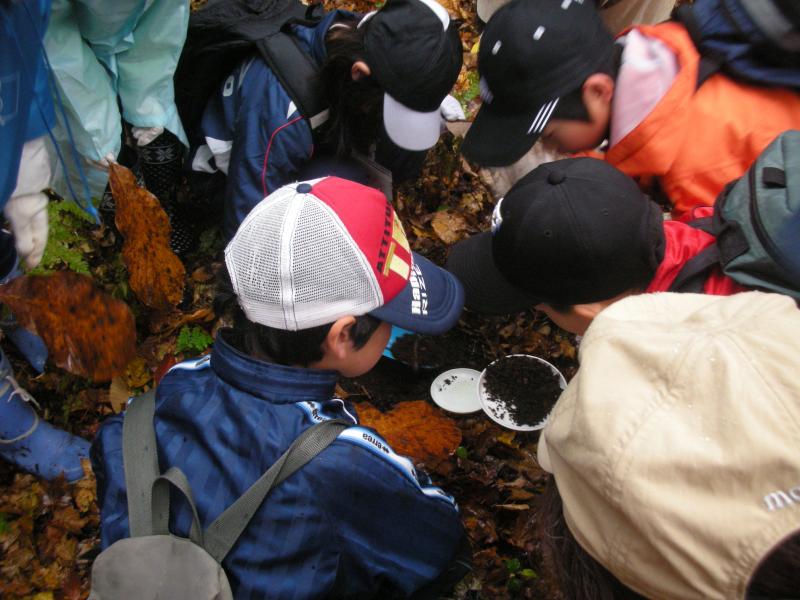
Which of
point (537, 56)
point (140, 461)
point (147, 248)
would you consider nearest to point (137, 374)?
point (147, 248)

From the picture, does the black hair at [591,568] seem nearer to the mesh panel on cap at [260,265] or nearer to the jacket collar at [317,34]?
the mesh panel on cap at [260,265]

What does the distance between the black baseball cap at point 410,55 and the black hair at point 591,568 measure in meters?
2.29

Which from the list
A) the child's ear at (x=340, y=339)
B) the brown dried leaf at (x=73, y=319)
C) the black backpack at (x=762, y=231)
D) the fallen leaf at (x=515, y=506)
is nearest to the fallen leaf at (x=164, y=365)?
the brown dried leaf at (x=73, y=319)

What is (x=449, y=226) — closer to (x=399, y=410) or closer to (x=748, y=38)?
(x=399, y=410)

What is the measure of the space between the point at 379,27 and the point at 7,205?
2067 millimetres

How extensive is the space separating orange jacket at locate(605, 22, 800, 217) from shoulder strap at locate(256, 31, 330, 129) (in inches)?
68.8

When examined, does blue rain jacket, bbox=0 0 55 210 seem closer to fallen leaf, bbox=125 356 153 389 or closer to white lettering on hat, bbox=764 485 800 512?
fallen leaf, bbox=125 356 153 389

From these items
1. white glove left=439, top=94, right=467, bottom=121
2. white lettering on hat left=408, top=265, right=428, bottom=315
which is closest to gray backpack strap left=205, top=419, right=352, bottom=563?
white lettering on hat left=408, top=265, right=428, bottom=315

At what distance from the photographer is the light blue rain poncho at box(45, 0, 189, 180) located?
2750mm

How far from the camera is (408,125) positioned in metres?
3.27

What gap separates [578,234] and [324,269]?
3.10ft

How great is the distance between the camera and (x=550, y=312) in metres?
2.49

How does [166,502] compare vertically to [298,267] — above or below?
below

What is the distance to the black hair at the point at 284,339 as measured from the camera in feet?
6.77
